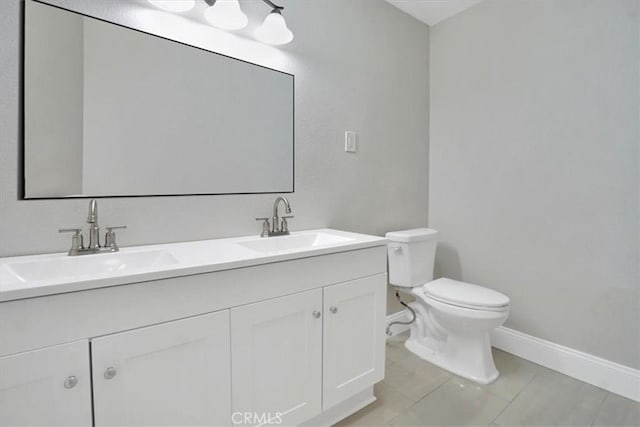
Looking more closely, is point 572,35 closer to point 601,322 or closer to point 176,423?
point 601,322

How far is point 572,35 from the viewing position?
5.70ft

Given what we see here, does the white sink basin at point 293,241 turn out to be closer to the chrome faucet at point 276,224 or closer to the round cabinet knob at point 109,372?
the chrome faucet at point 276,224

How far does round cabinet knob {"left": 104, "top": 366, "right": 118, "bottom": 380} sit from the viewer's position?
2.72 ft

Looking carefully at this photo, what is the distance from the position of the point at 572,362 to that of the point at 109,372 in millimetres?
2274

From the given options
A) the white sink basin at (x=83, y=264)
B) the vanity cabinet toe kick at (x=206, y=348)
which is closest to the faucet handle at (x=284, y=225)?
the vanity cabinet toe kick at (x=206, y=348)

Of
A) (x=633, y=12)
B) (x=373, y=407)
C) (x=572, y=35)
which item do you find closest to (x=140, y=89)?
(x=373, y=407)

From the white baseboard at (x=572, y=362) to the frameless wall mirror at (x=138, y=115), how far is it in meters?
1.82

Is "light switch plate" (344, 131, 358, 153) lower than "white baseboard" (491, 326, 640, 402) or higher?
higher

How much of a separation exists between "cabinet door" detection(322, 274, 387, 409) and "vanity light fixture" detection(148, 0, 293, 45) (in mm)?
1253

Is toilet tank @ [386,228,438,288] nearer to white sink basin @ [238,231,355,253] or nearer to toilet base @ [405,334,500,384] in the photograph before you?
toilet base @ [405,334,500,384]

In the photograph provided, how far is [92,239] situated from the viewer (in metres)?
1.13

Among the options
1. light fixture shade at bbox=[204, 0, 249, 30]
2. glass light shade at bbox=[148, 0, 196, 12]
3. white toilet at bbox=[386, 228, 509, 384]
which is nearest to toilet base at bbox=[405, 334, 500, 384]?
white toilet at bbox=[386, 228, 509, 384]

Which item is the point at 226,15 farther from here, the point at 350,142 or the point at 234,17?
the point at 350,142

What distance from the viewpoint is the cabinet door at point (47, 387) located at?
724mm
